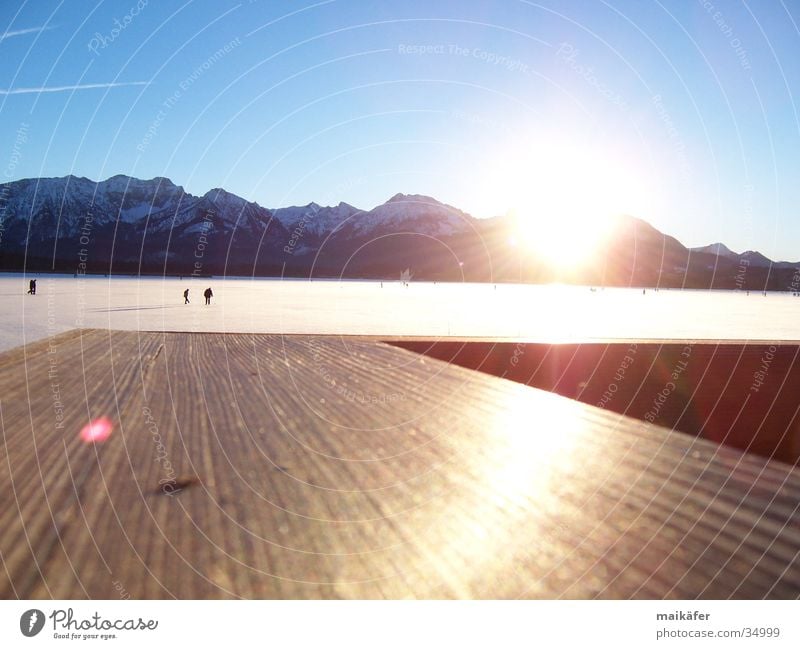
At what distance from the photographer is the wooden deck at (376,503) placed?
3.53m

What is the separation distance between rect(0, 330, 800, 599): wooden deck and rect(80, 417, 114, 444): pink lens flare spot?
0.12 m

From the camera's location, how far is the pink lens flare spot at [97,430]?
6.69 m

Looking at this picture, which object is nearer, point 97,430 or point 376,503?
point 376,503

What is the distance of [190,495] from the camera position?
4.90 m

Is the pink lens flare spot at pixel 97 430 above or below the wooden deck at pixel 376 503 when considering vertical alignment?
below

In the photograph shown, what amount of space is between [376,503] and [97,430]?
411 cm

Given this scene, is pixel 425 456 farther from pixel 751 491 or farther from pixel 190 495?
pixel 751 491

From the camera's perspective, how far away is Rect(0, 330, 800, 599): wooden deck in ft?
11.6

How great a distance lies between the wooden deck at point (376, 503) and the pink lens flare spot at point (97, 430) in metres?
0.12

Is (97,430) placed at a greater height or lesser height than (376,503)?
lesser

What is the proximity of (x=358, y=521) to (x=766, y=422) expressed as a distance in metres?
7.40

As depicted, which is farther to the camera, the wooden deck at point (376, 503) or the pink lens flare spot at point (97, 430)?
the pink lens flare spot at point (97, 430)

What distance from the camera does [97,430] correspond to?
280 inches

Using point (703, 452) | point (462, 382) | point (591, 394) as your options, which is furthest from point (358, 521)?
point (591, 394)
